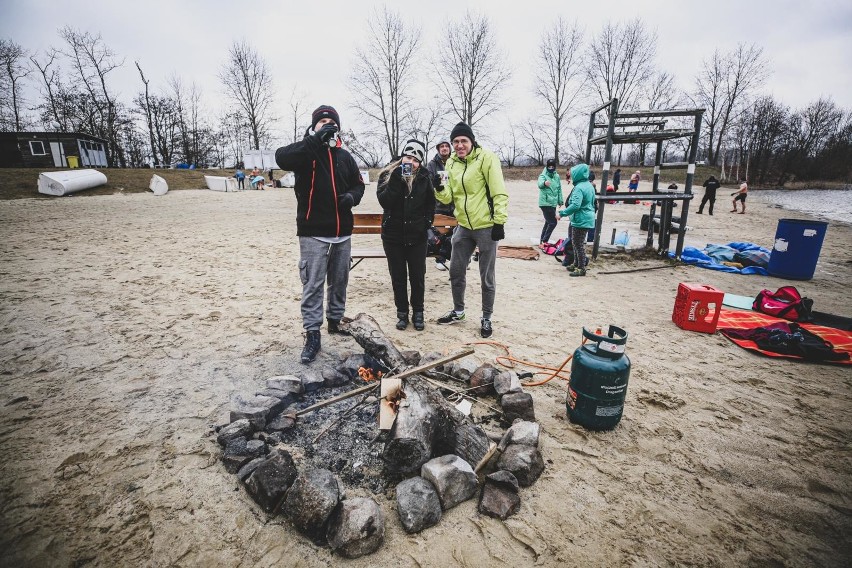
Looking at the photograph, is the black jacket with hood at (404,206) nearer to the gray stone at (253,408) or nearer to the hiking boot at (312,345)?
the hiking boot at (312,345)

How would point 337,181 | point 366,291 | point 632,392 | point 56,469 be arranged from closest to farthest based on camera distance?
point 56,469, point 632,392, point 337,181, point 366,291

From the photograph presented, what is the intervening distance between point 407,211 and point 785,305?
518 cm

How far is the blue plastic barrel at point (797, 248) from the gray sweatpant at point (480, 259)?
19.5ft

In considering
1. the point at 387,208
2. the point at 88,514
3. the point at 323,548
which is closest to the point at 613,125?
the point at 387,208

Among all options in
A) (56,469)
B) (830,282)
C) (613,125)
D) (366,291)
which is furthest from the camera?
(613,125)

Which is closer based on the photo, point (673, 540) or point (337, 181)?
point (673, 540)

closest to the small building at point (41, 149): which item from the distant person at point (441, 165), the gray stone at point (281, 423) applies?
the distant person at point (441, 165)

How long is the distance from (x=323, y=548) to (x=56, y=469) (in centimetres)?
177

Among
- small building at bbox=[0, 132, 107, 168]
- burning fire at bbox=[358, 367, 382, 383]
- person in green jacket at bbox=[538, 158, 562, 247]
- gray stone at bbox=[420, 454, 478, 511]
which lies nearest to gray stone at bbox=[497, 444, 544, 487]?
gray stone at bbox=[420, 454, 478, 511]

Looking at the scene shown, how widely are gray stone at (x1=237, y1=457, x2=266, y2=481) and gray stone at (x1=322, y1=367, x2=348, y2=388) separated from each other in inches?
34.6

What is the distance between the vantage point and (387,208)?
414 centimetres

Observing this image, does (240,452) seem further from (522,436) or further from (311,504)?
(522,436)

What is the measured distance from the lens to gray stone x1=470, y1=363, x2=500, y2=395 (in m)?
3.10

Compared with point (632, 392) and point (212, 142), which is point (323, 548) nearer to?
point (632, 392)
